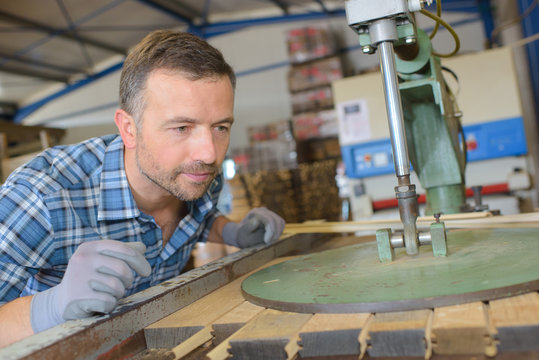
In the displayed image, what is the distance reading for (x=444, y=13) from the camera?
724cm

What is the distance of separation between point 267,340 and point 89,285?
400 mm

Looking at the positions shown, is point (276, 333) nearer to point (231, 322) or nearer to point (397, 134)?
point (231, 322)

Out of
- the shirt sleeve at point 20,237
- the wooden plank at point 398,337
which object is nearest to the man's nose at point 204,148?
the shirt sleeve at point 20,237

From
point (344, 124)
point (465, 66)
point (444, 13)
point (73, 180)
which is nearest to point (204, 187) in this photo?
point (73, 180)

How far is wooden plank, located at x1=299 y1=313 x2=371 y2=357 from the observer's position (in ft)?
2.30

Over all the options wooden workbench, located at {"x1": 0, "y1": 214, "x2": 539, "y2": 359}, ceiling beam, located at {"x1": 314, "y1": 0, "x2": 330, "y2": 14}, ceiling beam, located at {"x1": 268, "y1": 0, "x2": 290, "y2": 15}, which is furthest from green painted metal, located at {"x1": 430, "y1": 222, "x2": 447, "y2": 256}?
ceiling beam, located at {"x1": 268, "y1": 0, "x2": 290, "y2": 15}

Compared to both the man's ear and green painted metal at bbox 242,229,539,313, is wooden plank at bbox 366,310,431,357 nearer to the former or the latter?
green painted metal at bbox 242,229,539,313

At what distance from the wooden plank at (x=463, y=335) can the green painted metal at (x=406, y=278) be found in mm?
72

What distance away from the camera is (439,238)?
3.34ft

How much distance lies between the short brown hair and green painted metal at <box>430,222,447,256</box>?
2.32ft

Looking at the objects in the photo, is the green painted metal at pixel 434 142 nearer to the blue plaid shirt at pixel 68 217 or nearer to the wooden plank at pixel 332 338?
the blue plaid shirt at pixel 68 217

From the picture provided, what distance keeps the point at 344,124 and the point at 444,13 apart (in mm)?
5262

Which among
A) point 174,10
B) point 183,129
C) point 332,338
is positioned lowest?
point 332,338

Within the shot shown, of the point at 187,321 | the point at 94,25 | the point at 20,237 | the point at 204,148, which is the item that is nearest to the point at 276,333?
the point at 187,321
